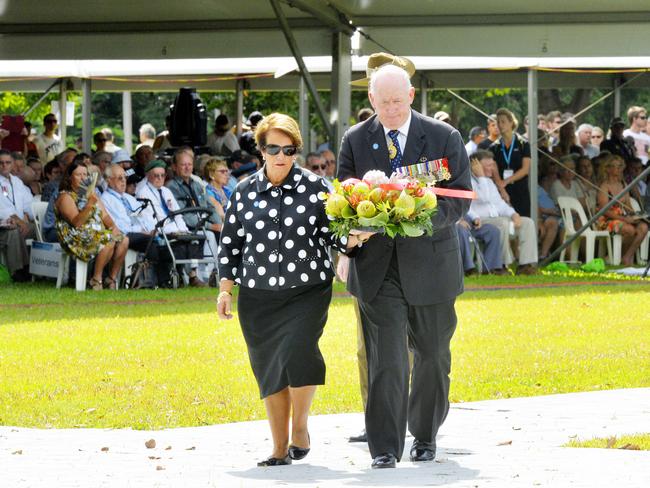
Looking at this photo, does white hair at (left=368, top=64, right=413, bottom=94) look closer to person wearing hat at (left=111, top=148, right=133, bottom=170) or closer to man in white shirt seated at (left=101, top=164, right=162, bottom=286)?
man in white shirt seated at (left=101, top=164, right=162, bottom=286)

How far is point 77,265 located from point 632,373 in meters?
8.07

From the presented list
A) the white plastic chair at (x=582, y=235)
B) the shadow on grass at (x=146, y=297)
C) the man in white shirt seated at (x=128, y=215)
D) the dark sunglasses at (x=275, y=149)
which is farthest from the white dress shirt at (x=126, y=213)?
the dark sunglasses at (x=275, y=149)

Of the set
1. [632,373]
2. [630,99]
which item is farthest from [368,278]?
[630,99]

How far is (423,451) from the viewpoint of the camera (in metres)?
6.66

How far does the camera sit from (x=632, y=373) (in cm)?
978

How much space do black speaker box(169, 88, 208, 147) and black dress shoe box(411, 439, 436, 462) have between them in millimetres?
13874

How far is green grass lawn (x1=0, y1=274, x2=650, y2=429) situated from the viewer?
8609 millimetres

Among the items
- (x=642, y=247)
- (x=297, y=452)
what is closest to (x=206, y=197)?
(x=642, y=247)

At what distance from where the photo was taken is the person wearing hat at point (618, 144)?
2259 cm

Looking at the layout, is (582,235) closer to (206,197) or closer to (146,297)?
(206,197)

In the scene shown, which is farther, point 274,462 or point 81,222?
point 81,222

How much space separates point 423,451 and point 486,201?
39.1 ft

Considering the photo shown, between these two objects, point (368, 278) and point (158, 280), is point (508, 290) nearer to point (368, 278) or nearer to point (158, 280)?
point (158, 280)

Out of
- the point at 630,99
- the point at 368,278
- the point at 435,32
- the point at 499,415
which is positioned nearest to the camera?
the point at 368,278
